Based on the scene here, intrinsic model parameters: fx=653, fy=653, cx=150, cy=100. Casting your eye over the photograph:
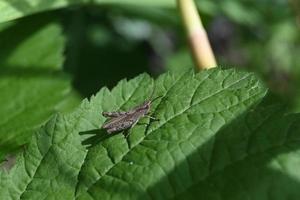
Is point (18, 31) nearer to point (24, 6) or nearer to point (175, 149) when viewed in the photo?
point (24, 6)

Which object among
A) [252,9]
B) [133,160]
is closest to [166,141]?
[133,160]

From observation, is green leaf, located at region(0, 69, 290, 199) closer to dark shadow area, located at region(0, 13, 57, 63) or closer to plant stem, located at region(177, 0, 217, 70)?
plant stem, located at region(177, 0, 217, 70)

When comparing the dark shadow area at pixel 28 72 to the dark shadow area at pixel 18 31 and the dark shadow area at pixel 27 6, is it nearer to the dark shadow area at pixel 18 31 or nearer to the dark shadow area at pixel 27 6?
the dark shadow area at pixel 18 31

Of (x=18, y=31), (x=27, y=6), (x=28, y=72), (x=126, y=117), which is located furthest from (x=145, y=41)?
(x=126, y=117)

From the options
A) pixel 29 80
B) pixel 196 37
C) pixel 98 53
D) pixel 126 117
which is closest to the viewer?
pixel 126 117

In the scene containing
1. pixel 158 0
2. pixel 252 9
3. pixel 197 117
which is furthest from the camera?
pixel 252 9

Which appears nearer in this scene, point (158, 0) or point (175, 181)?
point (175, 181)

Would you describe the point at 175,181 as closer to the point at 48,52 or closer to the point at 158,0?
the point at 48,52
